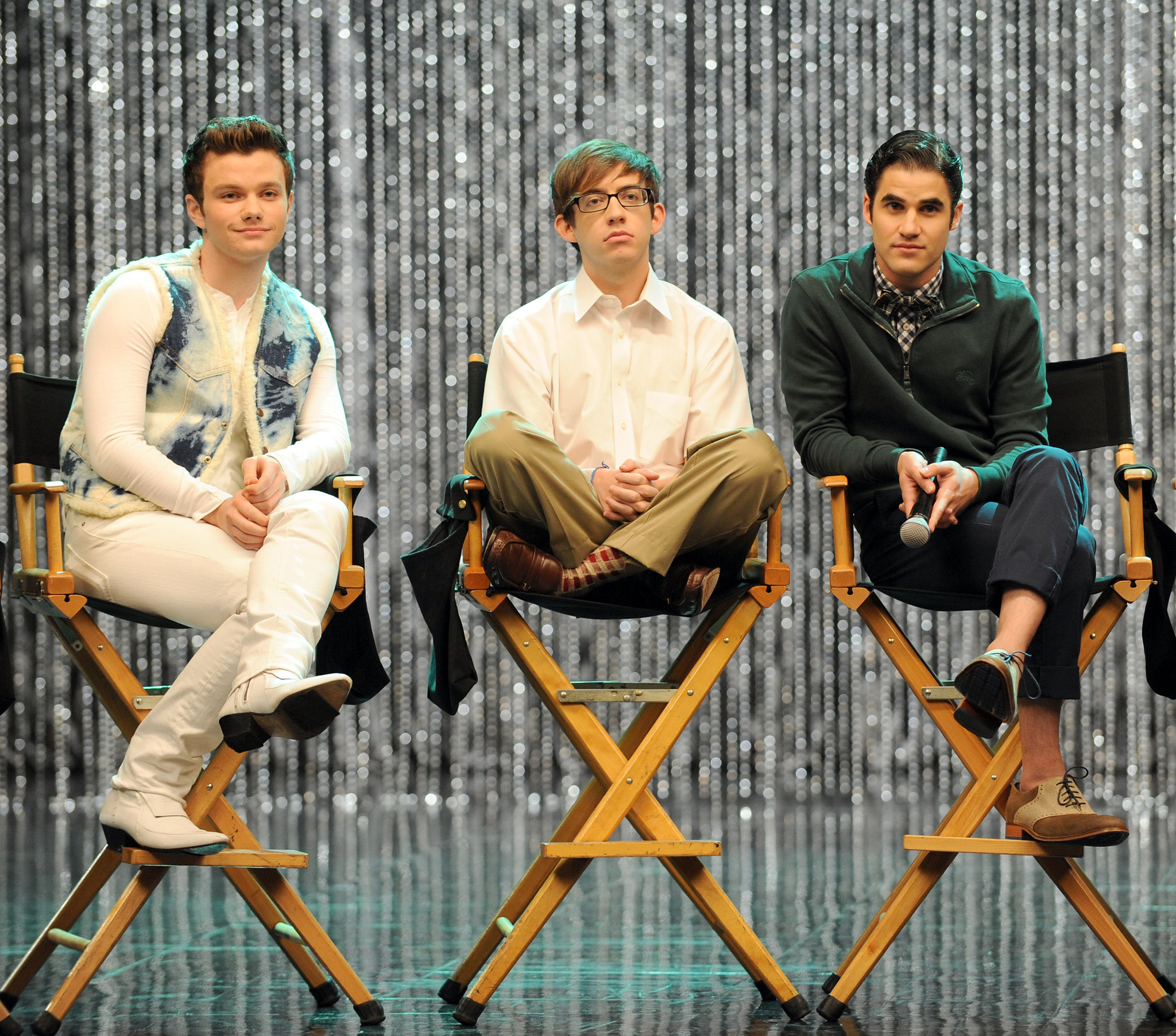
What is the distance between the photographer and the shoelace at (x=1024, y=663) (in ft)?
6.41

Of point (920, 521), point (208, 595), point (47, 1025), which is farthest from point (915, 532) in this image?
point (47, 1025)

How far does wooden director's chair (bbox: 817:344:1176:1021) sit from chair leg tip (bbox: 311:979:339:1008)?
2.43ft

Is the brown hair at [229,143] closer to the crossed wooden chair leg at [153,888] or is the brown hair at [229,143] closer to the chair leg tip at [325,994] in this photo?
the crossed wooden chair leg at [153,888]

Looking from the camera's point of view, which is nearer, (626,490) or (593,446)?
(626,490)

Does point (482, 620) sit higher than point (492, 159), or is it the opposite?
point (492, 159)

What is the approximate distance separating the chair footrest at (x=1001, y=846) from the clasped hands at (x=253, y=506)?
105 cm

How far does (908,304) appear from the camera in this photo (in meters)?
2.46

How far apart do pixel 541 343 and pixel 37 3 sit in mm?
3776

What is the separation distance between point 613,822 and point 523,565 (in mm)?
403

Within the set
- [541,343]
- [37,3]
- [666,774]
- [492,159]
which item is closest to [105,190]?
[37,3]

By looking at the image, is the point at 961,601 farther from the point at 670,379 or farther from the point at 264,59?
the point at 264,59

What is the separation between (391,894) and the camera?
3.16m

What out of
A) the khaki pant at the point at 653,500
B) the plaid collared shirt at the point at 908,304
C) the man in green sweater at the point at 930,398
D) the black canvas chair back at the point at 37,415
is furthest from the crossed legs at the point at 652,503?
the black canvas chair back at the point at 37,415

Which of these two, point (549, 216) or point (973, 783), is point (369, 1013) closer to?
point (973, 783)
